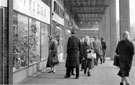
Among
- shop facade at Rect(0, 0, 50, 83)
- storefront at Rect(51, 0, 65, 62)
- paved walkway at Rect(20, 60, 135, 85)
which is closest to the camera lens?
shop facade at Rect(0, 0, 50, 83)

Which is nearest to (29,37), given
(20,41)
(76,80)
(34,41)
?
(34,41)

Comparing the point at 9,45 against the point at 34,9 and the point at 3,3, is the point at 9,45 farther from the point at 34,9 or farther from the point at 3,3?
the point at 34,9

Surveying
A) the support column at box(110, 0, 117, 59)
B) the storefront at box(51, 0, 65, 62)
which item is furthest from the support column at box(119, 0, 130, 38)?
the support column at box(110, 0, 117, 59)

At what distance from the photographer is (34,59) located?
40.9 feet

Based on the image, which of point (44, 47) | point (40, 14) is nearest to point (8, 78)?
point (40, 14)

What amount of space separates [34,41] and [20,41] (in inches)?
93.6

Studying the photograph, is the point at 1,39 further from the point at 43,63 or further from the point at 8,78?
the point at 43,63

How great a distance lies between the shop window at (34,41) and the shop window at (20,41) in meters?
0.77

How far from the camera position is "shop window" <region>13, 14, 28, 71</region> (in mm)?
9413

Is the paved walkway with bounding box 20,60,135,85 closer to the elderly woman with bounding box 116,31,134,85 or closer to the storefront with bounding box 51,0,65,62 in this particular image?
the elderly woman with bounding box 116,31,134,85

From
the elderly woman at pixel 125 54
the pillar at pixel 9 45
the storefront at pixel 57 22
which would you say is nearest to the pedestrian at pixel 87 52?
the elderly woman at pixel 125 54

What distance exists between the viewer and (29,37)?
11.7m

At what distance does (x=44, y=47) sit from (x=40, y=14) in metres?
2.19

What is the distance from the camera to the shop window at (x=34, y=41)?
1192cm
